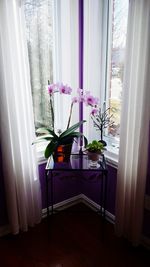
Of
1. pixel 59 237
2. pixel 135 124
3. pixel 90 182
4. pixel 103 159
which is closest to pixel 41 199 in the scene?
pixel 59 237

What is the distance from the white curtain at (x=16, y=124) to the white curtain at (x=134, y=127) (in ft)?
2.33

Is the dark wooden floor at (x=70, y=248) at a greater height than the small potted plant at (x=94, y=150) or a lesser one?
lesser

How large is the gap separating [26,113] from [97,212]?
4.00 ft

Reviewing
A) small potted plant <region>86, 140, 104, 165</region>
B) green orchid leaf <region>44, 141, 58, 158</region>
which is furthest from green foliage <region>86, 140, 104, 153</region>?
green orchid leaf <region>44, 141, 58, 158</region>

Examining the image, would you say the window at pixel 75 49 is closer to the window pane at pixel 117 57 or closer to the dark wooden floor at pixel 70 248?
the window pane at pixel 117 57

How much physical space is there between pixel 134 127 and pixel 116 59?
72cm

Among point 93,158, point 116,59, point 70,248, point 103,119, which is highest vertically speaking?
point 116,59

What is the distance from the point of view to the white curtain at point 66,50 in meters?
1.94

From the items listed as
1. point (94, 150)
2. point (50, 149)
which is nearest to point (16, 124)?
point (50, 149)

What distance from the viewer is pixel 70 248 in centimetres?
180

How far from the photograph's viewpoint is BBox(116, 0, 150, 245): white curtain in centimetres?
140

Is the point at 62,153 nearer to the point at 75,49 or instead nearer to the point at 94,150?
the point at 94,150

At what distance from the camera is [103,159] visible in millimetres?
1883

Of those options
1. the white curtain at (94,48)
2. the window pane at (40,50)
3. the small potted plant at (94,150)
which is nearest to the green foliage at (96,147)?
the small potted plant at (94,150)
